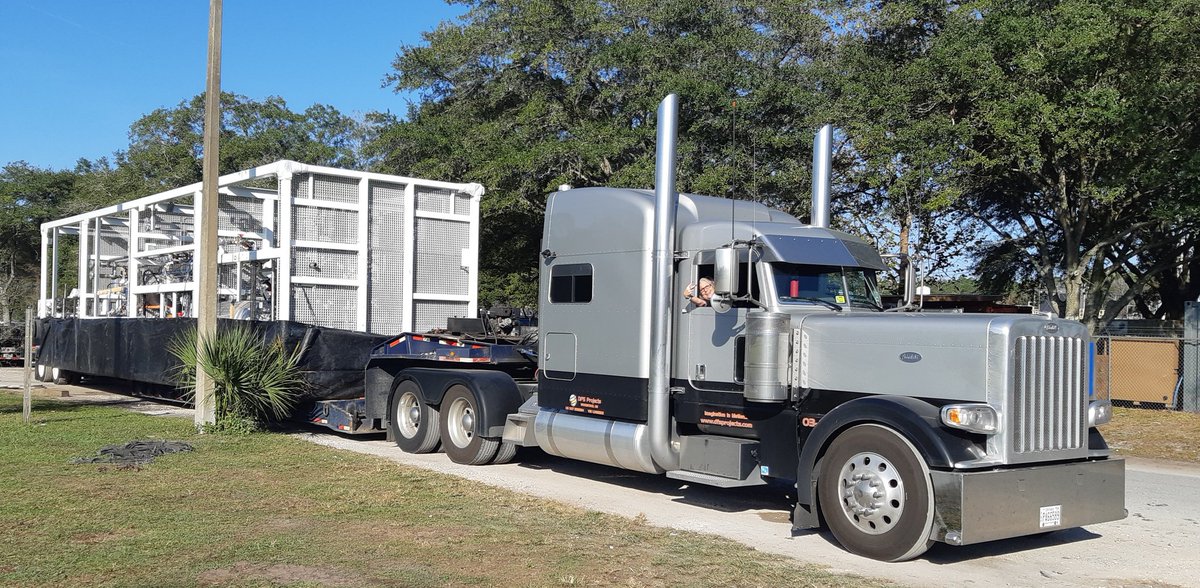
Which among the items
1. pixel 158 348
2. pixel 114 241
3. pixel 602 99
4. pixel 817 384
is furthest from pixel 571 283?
pixel 602 99

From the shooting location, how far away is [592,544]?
7488 millimetres

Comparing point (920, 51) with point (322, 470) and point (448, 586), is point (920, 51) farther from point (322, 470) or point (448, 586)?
point (448, 586)

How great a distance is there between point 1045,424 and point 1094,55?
50.5ft

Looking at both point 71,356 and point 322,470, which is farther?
point 71,356

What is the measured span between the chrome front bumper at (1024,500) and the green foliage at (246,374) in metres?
8.66

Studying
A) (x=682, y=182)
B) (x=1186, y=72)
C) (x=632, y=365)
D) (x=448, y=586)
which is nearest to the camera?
(x=448, y=586)

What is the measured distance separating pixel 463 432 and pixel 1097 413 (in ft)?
22.3

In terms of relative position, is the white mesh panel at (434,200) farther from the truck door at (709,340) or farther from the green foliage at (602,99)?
the green foliage at (602,99)

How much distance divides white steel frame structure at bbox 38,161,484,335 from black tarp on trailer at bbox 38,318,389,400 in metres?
0.40

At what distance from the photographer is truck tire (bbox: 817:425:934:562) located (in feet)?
23.0

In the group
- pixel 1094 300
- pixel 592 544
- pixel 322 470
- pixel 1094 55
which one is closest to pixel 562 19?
pixel 1094 55

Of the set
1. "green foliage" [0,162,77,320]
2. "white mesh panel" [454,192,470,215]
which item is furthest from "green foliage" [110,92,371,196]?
"white mesh panel" [454,192,470,215]

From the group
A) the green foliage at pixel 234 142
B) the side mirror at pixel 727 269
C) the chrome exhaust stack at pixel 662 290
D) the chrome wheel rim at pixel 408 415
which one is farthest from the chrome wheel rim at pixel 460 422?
the green foliage at pixel 234 142

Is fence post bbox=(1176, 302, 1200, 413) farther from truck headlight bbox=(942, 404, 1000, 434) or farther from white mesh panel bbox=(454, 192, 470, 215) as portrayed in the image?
truck headlight bbox=(942, 404, 1000, 434)
